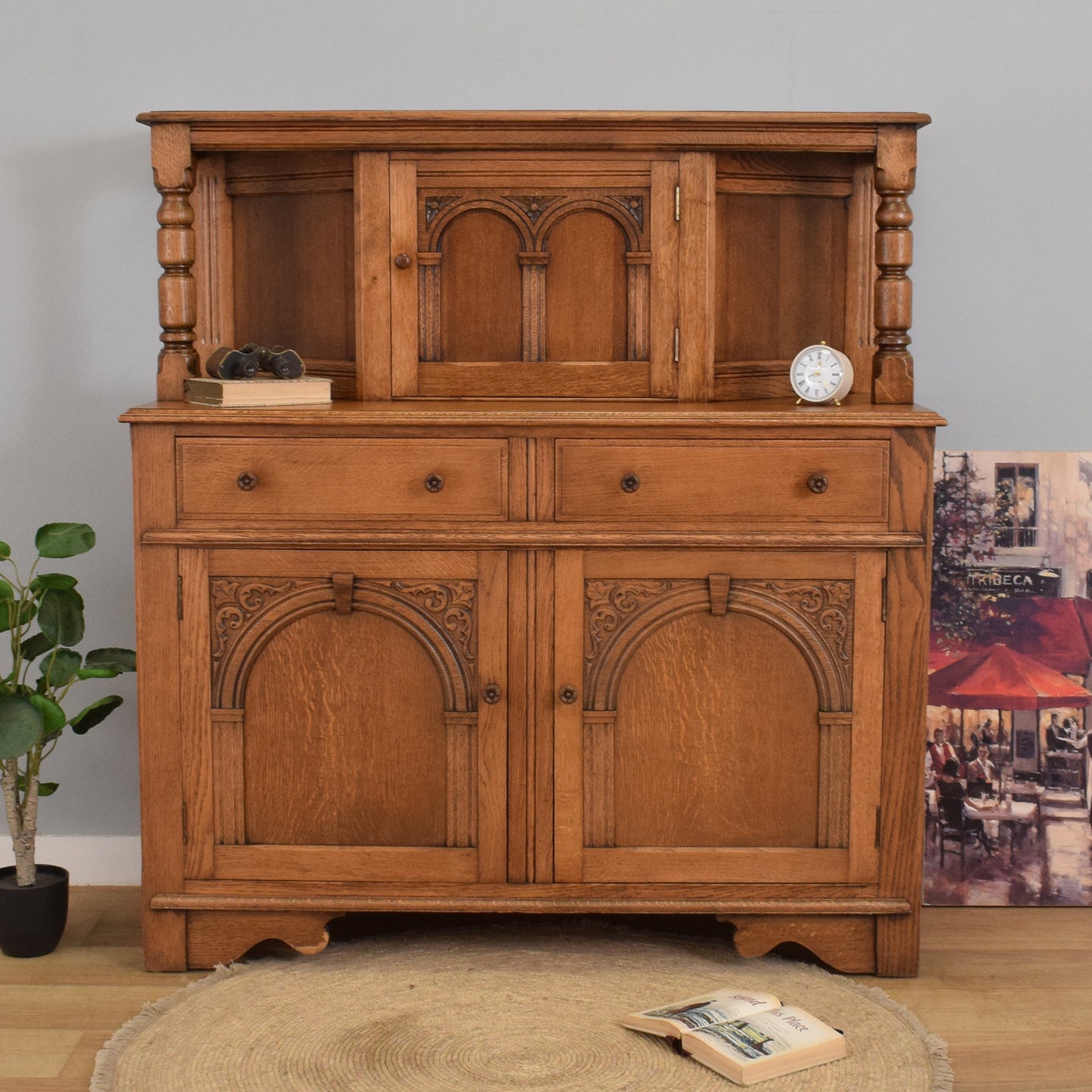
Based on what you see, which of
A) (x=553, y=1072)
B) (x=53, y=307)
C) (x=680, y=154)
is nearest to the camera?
(x=553, y=1072)

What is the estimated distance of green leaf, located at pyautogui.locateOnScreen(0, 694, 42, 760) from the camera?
2.55 metres

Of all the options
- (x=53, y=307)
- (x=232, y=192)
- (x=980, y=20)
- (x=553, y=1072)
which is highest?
(x=980, y=20)

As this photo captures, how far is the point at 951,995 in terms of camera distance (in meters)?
2.57

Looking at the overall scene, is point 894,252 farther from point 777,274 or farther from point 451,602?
point 451,602

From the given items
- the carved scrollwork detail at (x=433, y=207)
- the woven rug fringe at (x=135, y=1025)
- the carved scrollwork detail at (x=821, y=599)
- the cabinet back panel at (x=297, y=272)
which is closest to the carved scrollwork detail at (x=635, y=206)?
the carved scrollwork detail at (x=433, y=207)

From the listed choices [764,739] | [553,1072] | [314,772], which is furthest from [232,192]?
[553,1072]

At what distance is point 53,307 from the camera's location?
303 cm

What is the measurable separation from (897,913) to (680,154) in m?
1.54

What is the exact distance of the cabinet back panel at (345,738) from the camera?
8.49ft

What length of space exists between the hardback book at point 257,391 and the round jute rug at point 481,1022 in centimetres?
106

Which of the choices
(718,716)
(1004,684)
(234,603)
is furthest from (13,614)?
(1004,684)

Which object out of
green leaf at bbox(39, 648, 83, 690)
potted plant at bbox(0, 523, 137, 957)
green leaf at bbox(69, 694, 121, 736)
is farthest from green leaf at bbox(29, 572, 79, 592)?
green leaf at bbox(69, 694, 121, 736)

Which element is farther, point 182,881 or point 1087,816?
point 1087,816

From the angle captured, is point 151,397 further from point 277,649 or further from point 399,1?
point 399,1
